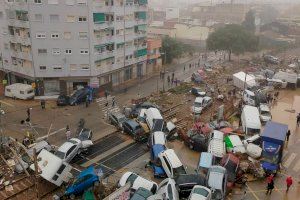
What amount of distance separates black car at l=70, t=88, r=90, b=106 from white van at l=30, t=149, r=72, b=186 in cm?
1848

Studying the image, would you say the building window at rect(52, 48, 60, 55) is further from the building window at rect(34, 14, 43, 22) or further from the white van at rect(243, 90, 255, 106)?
the white van at rect(243, 90, 255, 106)

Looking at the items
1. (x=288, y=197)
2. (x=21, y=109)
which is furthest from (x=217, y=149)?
(x=21, y=109)

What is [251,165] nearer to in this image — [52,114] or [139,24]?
[52,114]

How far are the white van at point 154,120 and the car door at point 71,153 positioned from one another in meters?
8.30

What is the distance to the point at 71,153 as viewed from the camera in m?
28.2

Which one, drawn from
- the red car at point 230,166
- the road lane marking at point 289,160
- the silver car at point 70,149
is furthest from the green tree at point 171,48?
the red car at point 230,166

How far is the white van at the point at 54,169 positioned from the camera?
24359 mm

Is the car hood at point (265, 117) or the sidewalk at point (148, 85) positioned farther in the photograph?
the sidewalk at point (148, 85)

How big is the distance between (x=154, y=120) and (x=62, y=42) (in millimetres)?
19100

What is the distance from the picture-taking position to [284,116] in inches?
1681

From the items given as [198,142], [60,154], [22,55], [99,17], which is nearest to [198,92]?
[198,142]

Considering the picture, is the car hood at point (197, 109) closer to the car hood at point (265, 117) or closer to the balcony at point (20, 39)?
the car hood at point (265, 117)

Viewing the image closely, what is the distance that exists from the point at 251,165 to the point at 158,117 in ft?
35.5

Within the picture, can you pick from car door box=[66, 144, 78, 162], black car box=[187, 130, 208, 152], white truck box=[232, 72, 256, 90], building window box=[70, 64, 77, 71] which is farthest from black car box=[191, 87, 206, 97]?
car door box=[66, 144, 78, 162]
